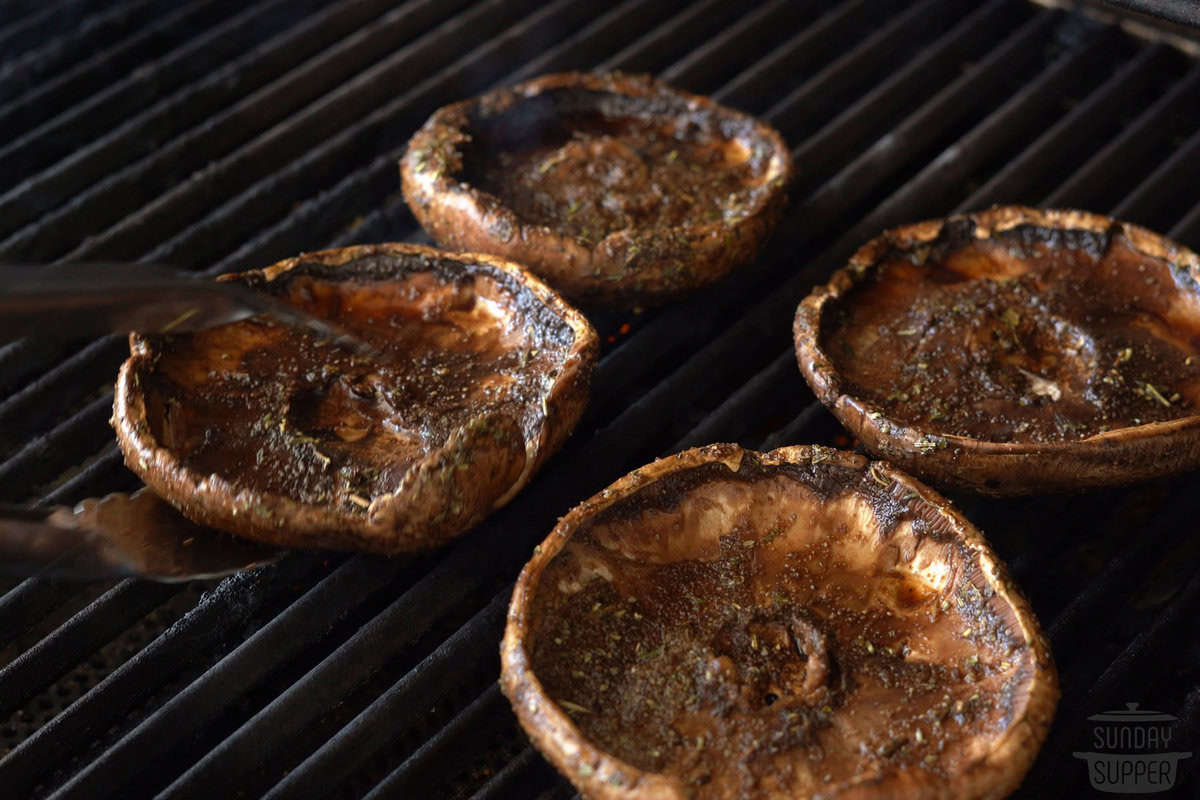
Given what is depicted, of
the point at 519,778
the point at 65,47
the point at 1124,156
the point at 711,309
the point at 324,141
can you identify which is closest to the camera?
the point at 519,778

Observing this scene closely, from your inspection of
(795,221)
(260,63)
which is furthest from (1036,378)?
(260,63)

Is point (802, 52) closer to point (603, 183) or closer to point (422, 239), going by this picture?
point (603, 183)

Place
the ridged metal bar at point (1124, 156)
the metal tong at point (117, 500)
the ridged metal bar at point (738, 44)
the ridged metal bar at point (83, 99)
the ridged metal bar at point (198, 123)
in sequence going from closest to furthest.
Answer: the metal tong at point (117, 500)
the ridged metal bar at point (198, 123)
the ridged metal bar at point (1124, 156)
the ridged metal bar at point (83, 99)
the ridged metal bar at point (738, 44)

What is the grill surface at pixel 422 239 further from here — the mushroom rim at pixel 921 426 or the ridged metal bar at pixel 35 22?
the mushroom rim at pixel 921 426

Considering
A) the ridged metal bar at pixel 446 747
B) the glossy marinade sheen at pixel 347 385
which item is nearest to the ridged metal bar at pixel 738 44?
the glossy marinade sheen at pixel 347 385

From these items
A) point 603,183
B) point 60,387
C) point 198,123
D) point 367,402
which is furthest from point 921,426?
point 198,123

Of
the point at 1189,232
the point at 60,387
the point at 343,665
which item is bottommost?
the point at 1189,232

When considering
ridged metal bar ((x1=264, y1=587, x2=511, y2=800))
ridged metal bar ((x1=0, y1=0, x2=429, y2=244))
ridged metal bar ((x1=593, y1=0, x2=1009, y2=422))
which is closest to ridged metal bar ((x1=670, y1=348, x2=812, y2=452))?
ridged metal bar ((x1=593, y1=0, x2=1009, y2=422))

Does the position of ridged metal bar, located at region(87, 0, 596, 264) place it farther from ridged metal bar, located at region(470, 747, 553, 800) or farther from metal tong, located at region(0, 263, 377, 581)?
ridged metal bar, located at region(470, 747, 553, 800)
